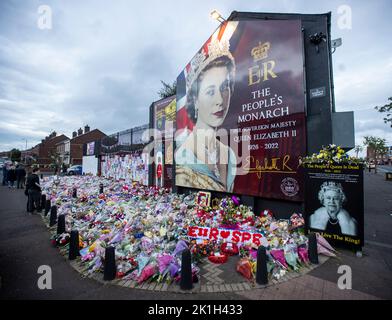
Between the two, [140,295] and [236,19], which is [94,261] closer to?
[140,295]

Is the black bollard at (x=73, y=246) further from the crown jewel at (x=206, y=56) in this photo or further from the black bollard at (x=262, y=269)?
the crown jewel at (x=206, y=56)

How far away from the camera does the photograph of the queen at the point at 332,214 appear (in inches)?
186

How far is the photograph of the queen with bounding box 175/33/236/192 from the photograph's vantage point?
27.8 feet

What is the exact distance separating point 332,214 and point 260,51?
18.3ft

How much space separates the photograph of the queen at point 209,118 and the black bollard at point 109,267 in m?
5.38

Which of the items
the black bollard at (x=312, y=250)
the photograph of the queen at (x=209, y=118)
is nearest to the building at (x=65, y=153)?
the photograph of the queen at (x=209, y=118)

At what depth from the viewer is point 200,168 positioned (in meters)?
9.89

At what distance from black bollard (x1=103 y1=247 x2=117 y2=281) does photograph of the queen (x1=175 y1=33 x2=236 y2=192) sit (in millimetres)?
5380

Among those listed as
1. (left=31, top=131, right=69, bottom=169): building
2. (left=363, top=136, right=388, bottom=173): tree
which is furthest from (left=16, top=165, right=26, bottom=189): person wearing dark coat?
(left=363, top=136, right=388, bottom=173): tree

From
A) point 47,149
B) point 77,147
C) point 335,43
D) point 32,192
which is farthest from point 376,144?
point 47,149

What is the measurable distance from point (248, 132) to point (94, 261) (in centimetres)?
608

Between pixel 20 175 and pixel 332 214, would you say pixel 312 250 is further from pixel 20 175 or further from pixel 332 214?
pixel 20 175

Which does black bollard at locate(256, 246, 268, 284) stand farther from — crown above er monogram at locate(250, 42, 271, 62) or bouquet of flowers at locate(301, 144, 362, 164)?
crown above er monogram at locate(250, 42, 271, 62)
